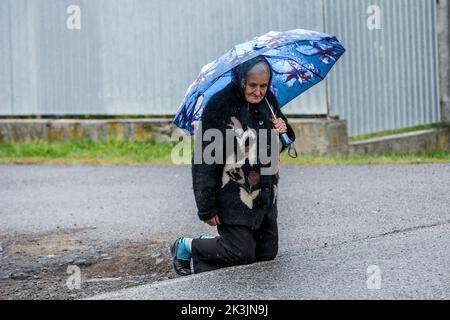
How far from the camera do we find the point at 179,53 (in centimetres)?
1265

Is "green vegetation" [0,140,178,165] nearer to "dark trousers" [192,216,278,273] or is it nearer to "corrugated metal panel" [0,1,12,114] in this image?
"corrugated metal panel" [0,1,12,114]

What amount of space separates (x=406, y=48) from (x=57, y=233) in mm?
5955

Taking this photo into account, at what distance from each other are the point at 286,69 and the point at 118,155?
5.94 meters

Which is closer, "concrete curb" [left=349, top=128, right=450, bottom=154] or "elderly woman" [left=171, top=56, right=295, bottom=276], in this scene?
"elderly woman" [left=171, top=56, right=295, bottom=276]

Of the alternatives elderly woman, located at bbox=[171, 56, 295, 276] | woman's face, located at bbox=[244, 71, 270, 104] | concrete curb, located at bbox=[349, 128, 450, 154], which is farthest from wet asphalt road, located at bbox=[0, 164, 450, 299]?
concrete curb, located at bbox=[349, 128, 450, 154]

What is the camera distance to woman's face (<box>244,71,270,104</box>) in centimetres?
593

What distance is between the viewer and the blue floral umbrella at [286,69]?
6102mm

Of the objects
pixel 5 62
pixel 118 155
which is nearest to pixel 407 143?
pixel 118 155

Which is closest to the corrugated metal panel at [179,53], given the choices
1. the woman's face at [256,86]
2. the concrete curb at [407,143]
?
the concrete curb at [407,143]

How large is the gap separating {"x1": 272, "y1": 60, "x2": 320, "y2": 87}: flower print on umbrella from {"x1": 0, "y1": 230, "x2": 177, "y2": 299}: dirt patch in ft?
4.76

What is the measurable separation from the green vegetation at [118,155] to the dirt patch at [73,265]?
3.91m

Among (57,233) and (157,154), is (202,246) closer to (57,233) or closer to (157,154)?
(57,233)

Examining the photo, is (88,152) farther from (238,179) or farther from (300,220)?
(238,179)

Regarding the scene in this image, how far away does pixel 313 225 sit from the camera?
7695 millimetres
